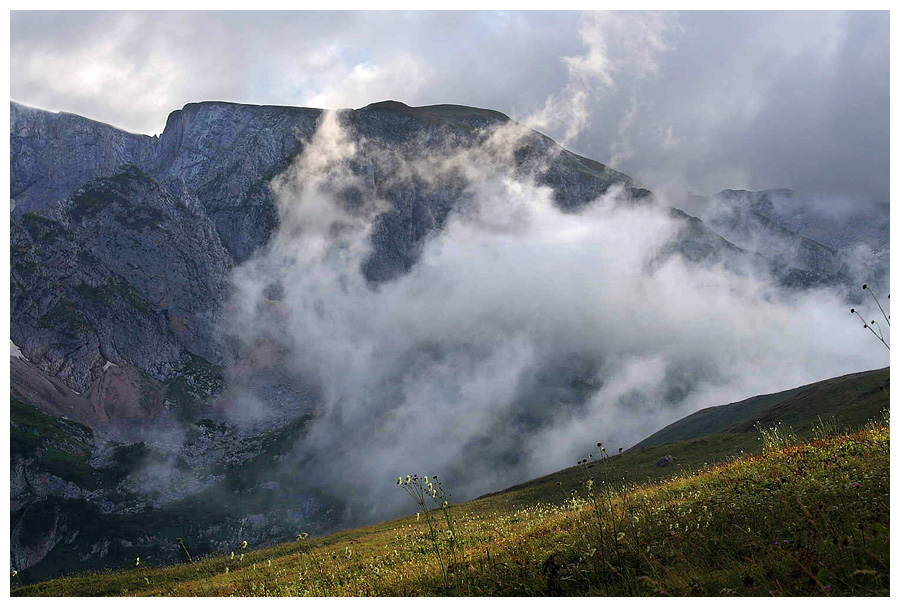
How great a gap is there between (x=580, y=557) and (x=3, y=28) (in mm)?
14557

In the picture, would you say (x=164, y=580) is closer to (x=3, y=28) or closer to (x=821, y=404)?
(x=3, y=28)

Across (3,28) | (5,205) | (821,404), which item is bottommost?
(821,404)

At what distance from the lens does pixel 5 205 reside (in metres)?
11.9

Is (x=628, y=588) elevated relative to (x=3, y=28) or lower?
lower

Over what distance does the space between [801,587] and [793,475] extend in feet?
20.0

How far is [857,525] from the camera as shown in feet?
28.2

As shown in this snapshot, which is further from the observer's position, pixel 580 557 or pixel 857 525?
pixel 580 557

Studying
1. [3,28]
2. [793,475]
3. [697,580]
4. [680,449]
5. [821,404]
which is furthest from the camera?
[821,404]
